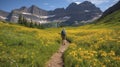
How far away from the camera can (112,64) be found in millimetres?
14109

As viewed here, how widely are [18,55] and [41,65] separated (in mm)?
1923

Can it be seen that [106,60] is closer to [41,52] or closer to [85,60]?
[85,60]

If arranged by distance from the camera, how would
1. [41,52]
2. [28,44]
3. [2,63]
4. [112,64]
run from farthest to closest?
1. [28,44]
2. [41,52]
3. [2,63]
4. [112,64]

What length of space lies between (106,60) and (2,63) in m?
6.69

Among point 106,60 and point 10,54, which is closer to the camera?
point 106,60

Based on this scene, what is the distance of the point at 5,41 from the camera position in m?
23.0

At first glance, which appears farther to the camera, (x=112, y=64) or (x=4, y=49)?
(x=4, y=49)

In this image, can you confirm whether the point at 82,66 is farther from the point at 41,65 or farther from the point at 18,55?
the point at 18,55

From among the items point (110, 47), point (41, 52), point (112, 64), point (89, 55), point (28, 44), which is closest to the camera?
point (112, 64)

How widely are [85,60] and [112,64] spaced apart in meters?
2.33

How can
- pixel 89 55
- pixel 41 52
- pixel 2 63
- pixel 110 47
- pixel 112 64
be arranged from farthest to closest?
pixel 41 52 < pixel 110 47 < pixel 89 55 < pixel 2 63 < pixel 112 64

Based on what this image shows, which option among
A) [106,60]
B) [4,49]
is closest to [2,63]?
[4,49]

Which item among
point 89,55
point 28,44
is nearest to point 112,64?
point 89,55

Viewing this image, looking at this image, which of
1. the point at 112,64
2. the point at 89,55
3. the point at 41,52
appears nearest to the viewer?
the point at 112,64
